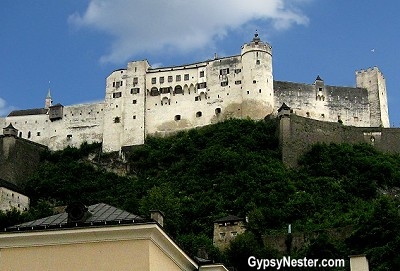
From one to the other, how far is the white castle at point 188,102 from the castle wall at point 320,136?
14.5 feet

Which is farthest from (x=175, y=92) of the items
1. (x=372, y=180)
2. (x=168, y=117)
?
(x=372, y=180)

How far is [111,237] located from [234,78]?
5373 centimetres

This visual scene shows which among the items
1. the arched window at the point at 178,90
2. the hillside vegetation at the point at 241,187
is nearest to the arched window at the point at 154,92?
the arched window at the point at 178,90

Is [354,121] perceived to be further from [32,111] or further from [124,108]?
[32,111]

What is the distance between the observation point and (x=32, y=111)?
239 feet

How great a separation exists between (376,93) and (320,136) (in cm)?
1158

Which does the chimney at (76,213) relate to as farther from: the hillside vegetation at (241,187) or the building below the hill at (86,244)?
the hillside vegetation at (241,187)

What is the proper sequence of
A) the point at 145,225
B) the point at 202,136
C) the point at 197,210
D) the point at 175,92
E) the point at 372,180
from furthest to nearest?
the point at 175,92, the point at 202,136, the point at 372,180, the point at 197,210, the point at 145,225

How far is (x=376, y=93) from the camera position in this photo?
235 feet

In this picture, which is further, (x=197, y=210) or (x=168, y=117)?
(x=168, y=117)

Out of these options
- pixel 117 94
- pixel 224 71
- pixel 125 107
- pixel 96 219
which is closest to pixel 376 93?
pixel 224 71

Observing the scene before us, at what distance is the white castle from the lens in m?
68.6

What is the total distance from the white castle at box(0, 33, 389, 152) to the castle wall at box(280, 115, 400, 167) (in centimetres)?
443

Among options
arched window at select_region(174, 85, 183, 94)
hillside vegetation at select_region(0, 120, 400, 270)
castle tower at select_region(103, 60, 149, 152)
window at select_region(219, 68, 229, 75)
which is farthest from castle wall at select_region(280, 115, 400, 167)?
castle tower at select_region(103, 60, 149, 152)
